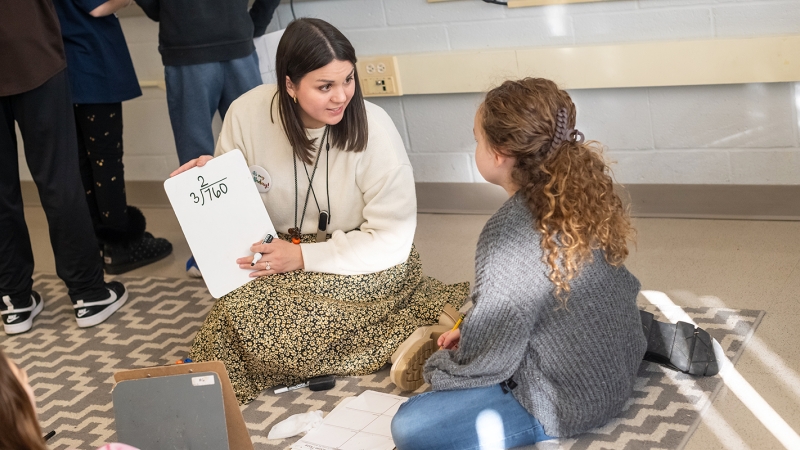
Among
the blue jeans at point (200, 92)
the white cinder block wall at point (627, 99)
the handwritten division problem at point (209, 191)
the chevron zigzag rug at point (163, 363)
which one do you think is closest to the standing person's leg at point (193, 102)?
the blue jeans at point (200, 92)

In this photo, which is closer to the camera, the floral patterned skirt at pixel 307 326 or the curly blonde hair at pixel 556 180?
the curly blonde hair at pixel 556 180

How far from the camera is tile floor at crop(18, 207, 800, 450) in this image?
5.75 feet

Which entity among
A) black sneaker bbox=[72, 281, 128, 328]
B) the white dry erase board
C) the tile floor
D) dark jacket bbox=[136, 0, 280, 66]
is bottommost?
the tile floor

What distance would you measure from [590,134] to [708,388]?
1197mm

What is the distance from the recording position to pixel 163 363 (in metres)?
2.41

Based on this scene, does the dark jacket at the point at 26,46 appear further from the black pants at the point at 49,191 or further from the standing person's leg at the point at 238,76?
the standing person's leg at the point at 238,76

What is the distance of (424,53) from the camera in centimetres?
301

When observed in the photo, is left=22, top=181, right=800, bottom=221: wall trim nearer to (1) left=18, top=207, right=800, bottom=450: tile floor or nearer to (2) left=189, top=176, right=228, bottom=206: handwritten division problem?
(1) left=18, top=207, right=800, bottom=450: tile floor

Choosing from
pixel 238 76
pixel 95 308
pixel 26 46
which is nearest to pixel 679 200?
pixel 238 76

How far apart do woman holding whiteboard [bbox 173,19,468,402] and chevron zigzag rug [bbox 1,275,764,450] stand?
11 centimetres

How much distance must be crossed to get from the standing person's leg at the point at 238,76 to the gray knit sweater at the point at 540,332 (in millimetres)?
1318

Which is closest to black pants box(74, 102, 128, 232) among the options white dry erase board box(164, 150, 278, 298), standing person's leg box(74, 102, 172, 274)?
standing person's leg box(74, 102, 172, 274)

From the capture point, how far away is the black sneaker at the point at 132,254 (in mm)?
3131

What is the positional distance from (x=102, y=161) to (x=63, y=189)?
35 cm
